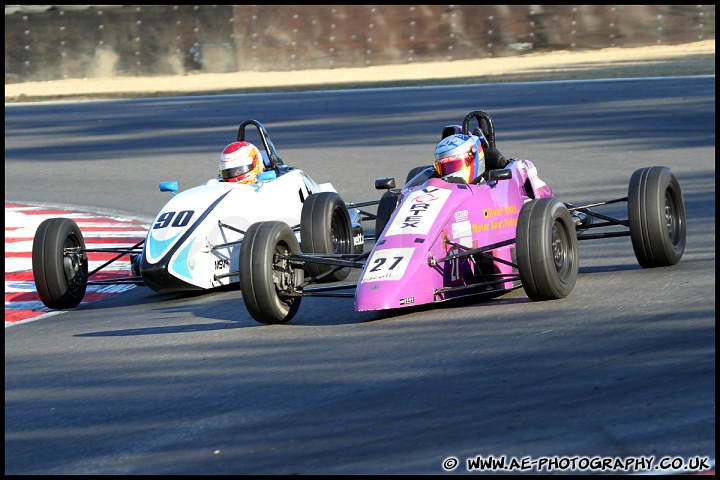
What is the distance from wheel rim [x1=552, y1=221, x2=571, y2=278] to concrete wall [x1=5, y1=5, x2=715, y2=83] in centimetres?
1904

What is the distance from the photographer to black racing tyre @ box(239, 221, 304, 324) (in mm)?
8141

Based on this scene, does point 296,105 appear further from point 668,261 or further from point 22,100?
point 668,261

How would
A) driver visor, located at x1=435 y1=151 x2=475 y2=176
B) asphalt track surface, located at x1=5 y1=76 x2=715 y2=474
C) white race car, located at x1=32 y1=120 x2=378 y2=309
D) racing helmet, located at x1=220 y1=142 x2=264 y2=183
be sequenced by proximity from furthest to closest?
racing helmet, located at x1=220 y1=142 x2=264 y2=183
white race car, located at x1=32 y1=120 x2=378 y2=309
driver visor, located at x1=435 y1=151 x2=475 y2=176
asphalt track surface, located at x1=5 y1=76 x2=715 y2=474

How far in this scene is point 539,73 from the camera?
24.3m

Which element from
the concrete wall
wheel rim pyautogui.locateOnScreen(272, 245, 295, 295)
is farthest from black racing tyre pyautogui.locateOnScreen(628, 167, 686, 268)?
the concrete wall

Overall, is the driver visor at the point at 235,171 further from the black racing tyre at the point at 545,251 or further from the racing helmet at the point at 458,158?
the black racing tyre at the point at 545,251

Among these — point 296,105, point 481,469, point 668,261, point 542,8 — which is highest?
point 542,8

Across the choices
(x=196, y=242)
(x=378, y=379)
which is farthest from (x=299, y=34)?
(x=378, y=379)

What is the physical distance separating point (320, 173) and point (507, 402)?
33.4 ft

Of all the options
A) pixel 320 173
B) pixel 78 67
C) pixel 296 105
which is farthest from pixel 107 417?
pixel 78 67

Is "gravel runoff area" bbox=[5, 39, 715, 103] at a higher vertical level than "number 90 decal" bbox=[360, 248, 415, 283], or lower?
higher

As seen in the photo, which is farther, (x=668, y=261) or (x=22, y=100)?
(x=22, y=100)

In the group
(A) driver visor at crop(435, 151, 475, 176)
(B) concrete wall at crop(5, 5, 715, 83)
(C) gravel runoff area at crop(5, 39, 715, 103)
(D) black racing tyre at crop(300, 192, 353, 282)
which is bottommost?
(D) black racing tyre at crop(300, 192, 353, 282)

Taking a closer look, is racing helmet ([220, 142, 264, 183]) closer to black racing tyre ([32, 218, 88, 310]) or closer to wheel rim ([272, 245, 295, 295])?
black racing tyre ([32, 218, 88, 310])
